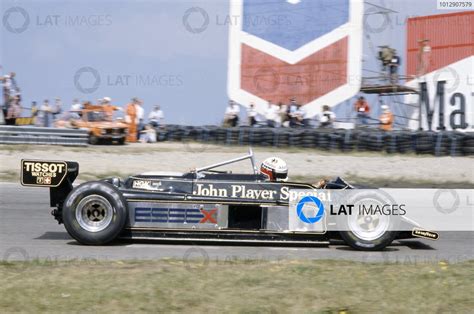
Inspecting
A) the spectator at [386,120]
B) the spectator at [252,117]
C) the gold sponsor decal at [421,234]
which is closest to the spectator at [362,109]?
the spectator at [386,120]

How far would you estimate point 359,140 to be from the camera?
18.5 metres

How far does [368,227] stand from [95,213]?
293 cm

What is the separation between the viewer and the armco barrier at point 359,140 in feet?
58.9

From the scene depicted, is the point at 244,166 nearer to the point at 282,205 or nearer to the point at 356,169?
the point at 356,169

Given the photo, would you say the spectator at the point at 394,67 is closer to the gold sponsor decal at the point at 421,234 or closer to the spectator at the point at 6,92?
the spectator at the point at 6,92

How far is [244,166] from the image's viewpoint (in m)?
17.4

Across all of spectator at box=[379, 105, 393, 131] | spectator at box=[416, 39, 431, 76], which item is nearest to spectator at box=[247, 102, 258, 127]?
spectator at box=[379, 105, 393, 131]

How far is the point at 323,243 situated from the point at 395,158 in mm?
10126

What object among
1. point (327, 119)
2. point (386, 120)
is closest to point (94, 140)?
→ point (327, 119)

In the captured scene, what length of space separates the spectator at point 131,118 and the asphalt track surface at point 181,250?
33.8ft

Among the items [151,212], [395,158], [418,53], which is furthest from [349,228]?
[418,53]

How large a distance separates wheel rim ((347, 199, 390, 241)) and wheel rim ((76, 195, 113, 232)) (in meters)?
2.60

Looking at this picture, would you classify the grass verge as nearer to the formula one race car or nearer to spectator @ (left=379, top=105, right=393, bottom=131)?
the formula one race car

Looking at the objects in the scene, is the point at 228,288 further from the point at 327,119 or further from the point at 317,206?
the point at 327,119
